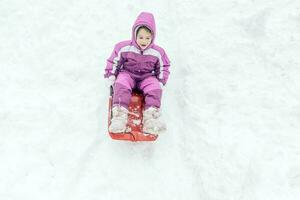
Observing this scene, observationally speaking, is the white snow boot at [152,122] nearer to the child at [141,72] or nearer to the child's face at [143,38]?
the child at [141,72]

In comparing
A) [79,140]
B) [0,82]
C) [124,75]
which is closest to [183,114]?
[124,75]

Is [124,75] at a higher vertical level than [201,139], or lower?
higher

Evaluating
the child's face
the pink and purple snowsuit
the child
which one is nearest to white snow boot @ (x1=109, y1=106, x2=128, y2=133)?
the child

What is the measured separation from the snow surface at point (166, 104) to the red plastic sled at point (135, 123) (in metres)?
0.31

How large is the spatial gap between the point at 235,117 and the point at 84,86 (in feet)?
6.58

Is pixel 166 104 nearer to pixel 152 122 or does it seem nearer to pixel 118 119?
pixel 152 122

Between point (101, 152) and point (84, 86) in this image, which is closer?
point (101, 152)

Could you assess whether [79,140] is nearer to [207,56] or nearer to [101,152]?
[101,152]

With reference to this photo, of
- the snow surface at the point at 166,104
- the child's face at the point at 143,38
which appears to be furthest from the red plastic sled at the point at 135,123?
the child's face at the point at 143,38

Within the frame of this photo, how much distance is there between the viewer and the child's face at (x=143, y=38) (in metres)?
5.40

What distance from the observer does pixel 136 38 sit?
5.46 metres

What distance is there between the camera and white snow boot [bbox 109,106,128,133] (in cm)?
484

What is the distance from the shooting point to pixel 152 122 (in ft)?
16.3

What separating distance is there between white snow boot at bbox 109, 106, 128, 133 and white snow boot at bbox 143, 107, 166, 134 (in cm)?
23
